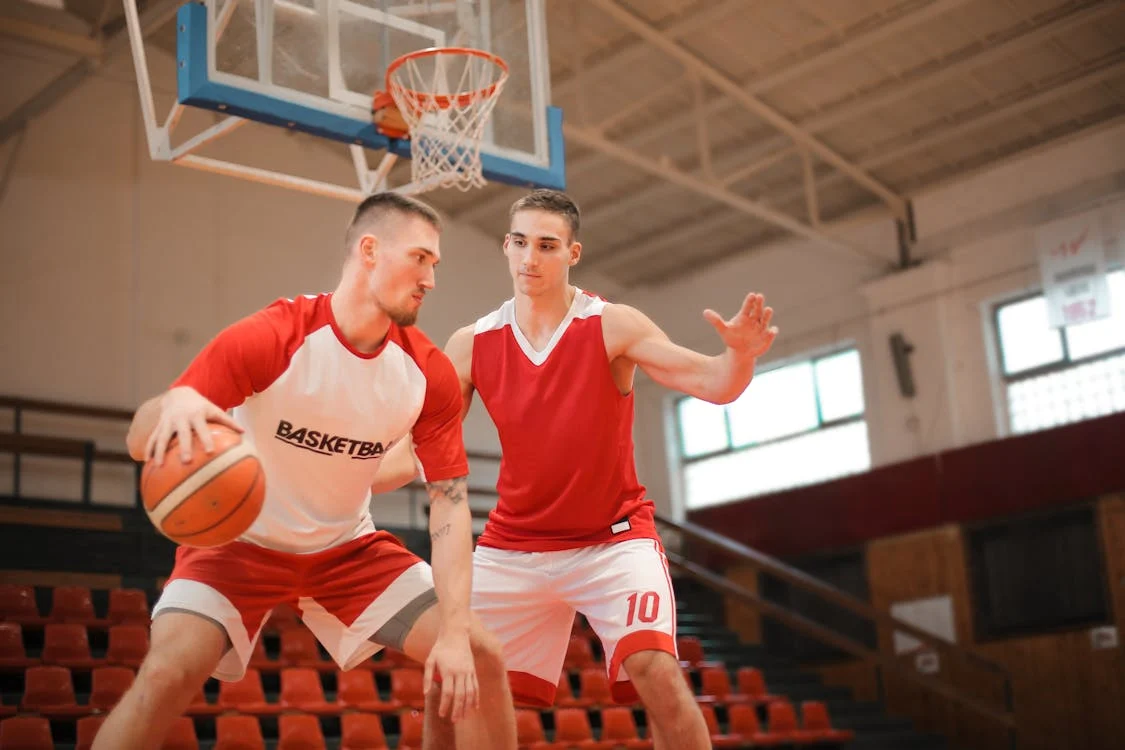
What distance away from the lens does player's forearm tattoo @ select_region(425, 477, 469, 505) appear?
4.15m

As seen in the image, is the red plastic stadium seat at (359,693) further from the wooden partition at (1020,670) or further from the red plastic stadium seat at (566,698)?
the wooden partition at (1020,670)

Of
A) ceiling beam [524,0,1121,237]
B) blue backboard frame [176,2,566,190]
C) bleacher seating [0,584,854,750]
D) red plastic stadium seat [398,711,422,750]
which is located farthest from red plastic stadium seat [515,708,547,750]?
ceiling beam [524,0,1121,237]

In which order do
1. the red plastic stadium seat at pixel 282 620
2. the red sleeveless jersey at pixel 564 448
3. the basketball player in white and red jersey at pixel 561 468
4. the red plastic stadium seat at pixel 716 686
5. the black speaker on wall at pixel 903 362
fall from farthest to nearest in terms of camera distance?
the black speaker on wall at pixel 903 362, the red plastic stadium seat at pixel 716 686, the red plastic stadium seat at pixel 282 620, the red sleeveless jersey at pixel 564 448, the basketball player in white and red jersey at pixel 561 468

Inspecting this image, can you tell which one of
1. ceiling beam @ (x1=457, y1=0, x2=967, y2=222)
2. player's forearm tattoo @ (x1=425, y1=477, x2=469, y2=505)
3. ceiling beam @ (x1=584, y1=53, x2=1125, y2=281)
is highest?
ceiling beam @ (x1=457, y1=0, x2=967, y2=222)

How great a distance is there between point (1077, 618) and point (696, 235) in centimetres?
670

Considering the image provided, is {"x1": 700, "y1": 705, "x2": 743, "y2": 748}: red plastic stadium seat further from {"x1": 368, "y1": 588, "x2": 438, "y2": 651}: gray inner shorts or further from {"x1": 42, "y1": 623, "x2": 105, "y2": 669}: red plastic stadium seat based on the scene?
{"x1": 368, "y1": 588, "x2": 438, "y2": 651}: gray inner shorts

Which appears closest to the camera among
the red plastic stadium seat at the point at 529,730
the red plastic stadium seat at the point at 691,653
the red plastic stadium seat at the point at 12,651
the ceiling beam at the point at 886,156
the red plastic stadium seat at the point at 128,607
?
the red plastic stadium seat at the point at 12,651

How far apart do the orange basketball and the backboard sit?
3.81 metres

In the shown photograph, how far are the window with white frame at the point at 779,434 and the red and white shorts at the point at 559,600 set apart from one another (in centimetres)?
1113

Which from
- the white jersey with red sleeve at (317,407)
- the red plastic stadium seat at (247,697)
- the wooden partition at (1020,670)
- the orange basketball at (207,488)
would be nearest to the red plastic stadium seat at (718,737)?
the red plastic stadium seat at (247,697)

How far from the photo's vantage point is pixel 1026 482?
43.2ft

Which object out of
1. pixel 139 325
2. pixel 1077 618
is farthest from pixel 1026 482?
pixel 139 325

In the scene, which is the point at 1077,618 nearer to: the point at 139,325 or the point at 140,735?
the point at 139,325

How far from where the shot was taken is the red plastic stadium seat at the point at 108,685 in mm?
7594
